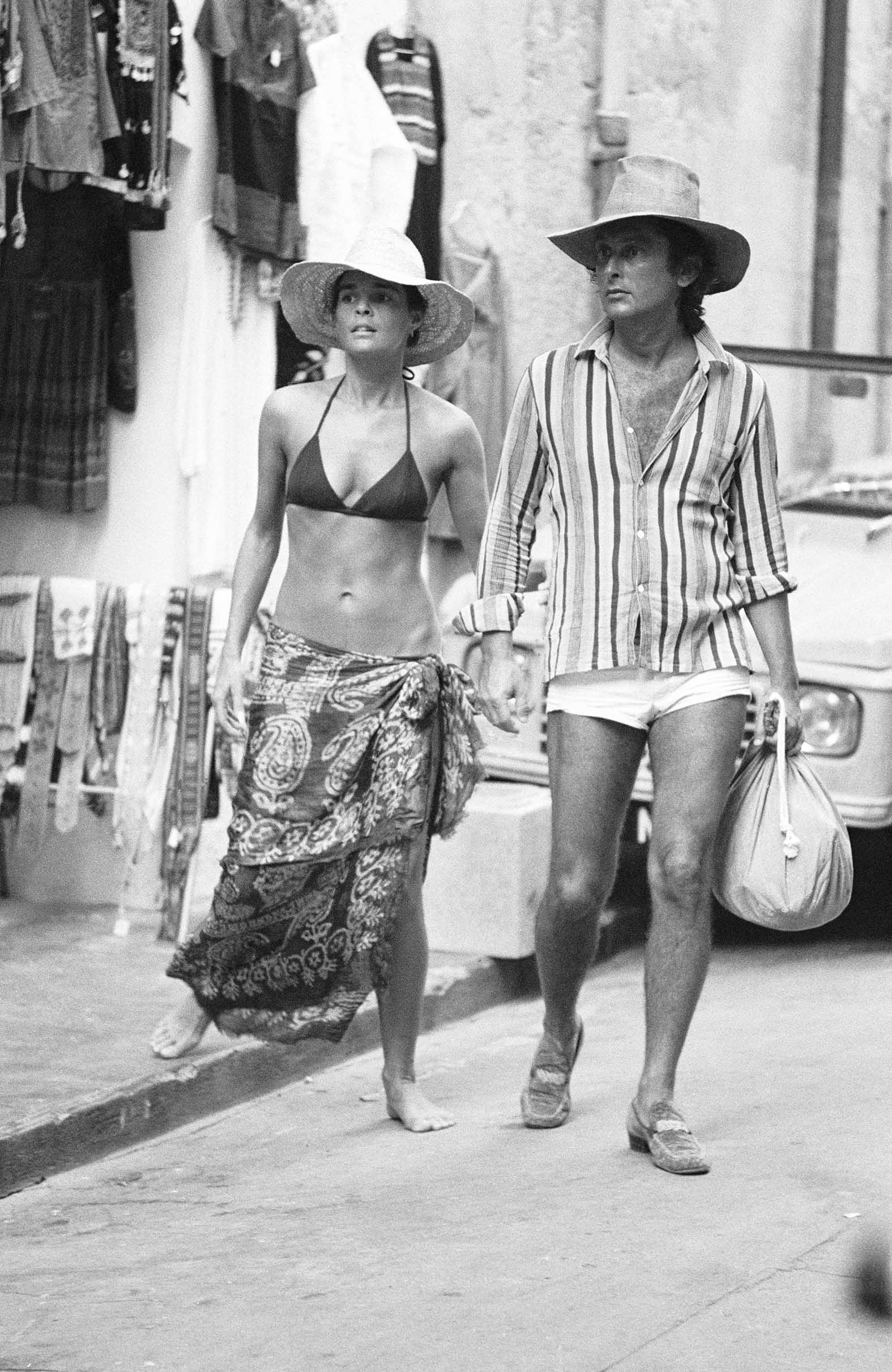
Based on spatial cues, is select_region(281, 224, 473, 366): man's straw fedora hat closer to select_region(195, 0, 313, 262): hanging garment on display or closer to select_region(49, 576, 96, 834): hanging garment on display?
select_region(49, 576, 96, 834): hanging garment on display

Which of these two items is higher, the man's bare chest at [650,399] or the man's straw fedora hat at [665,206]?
the man's straw fedora hat at [665,206]

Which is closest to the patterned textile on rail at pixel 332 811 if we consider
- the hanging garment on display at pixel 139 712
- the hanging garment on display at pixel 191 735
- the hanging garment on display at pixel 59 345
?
the hanging garment on display at pixel 191 735

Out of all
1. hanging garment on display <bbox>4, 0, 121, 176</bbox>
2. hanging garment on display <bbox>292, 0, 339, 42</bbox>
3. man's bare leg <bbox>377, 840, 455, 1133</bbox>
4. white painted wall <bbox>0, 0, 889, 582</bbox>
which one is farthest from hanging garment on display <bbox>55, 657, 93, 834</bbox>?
hanging garment on display <bbox>292, 0, 339, 42</bbox>

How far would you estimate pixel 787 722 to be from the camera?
4.72 m

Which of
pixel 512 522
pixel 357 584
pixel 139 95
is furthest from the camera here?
pixel 139 95

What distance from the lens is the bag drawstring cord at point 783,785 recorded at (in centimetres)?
457

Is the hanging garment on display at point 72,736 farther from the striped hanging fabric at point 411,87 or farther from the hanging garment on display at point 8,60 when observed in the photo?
the striped hanging fabric at point 411,87

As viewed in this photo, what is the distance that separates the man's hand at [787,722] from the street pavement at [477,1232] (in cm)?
89

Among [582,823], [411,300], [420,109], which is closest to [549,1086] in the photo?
A: [582,823]

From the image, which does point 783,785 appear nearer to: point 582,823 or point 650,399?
point 582,823

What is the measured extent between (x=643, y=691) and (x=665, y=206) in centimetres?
104

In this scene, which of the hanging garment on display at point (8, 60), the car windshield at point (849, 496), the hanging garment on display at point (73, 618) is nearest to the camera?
the hanging garment on display at point (8, 60)

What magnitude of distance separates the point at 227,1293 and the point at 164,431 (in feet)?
13.4

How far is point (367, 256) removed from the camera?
498 centimetres
